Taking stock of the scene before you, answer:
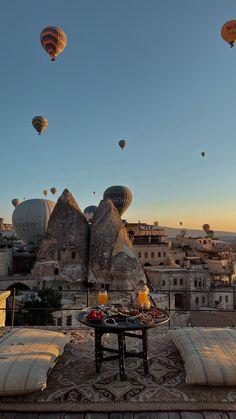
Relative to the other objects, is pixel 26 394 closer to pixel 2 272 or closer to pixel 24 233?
pixel 2 272

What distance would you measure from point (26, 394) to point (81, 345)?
2.01 metres

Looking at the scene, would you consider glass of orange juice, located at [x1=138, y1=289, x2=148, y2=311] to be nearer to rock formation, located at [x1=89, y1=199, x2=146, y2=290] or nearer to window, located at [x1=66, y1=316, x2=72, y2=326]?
window, located at [x1=66, y1=316, x2=72, y2=326]

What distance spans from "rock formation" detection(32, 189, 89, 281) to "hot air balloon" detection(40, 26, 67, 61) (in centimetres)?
1683

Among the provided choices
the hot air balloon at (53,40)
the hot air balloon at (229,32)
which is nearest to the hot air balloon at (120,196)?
the hot air balloon at (53,40)

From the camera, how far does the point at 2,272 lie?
3456cm

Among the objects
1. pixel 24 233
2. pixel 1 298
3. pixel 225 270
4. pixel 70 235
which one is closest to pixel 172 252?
pixel 225 270

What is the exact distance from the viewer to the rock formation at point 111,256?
1235 inches

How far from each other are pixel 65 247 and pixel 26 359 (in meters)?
29.4

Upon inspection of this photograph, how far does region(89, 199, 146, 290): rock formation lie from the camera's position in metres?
31.4

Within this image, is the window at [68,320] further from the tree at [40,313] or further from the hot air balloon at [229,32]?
the hot air balloon at [229,32]

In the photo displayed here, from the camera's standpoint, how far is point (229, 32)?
2164 cm

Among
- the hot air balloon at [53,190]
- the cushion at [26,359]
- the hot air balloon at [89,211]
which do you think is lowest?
the cushion at [26,359]

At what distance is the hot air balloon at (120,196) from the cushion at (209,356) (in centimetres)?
4725

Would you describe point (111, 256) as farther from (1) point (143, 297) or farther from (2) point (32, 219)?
(1) point (143, 297)
